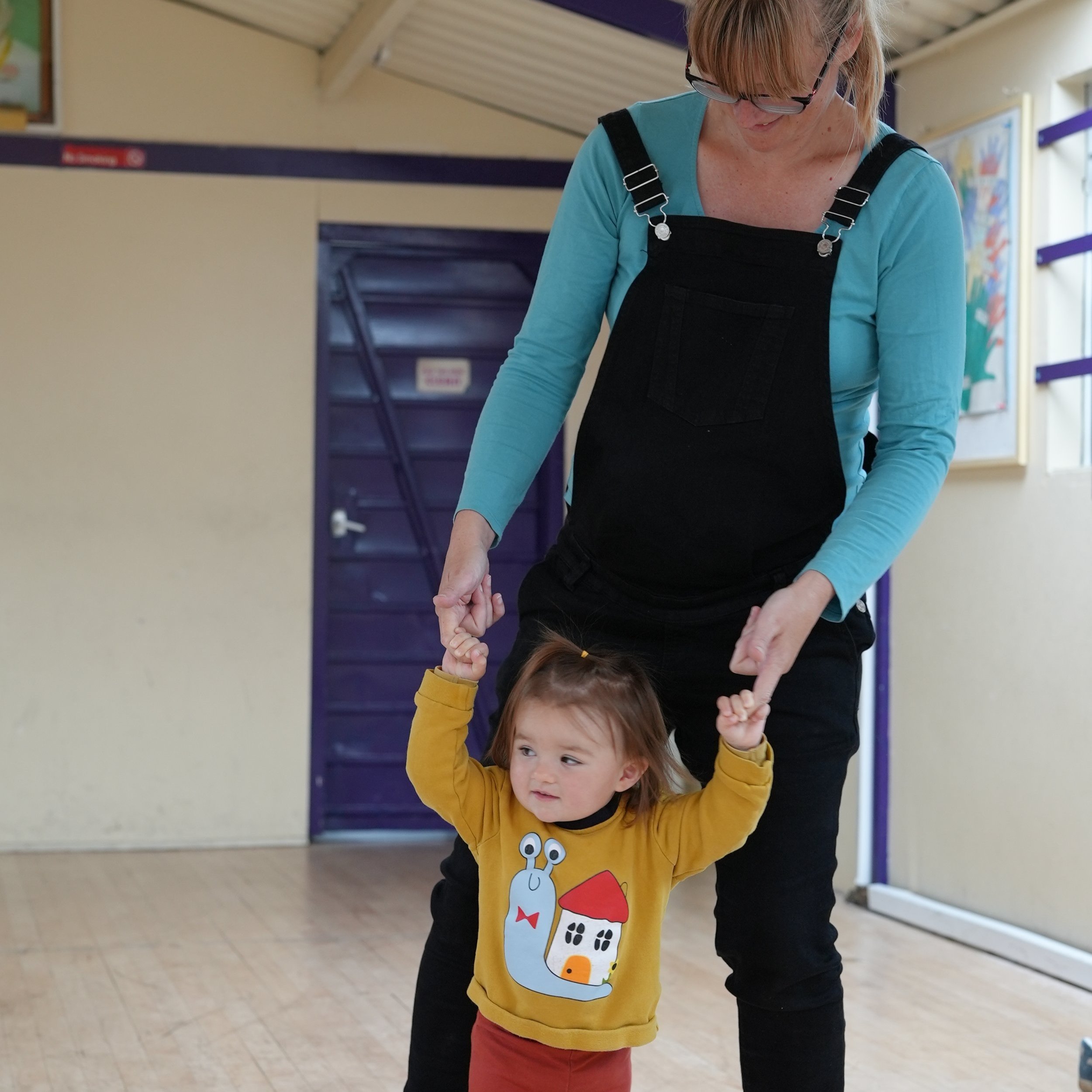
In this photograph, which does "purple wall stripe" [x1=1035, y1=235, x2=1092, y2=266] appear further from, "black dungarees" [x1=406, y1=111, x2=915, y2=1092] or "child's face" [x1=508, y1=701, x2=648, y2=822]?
"child's face" [x1=508, y1=701, x2=648, y2=822]

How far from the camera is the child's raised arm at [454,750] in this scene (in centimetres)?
155

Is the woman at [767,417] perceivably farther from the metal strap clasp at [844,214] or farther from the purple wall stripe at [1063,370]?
the purple wall stripe at [1063,370]

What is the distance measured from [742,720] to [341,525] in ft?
14.2

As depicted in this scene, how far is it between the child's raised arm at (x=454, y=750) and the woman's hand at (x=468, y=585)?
17 mm

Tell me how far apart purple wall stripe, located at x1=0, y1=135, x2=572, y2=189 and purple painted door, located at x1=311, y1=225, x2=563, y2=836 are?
0.22 m

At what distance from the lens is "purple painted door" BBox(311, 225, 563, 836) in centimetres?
562

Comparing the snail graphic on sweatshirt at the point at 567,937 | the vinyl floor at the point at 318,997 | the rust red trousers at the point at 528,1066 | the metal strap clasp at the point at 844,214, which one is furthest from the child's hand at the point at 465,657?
the vinyl floor at the point at 318,997

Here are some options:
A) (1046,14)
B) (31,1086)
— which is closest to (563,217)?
(31,1086)

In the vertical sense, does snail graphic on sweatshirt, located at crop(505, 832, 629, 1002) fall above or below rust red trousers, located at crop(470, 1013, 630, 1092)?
above

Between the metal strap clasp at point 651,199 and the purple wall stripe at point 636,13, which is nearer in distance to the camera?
the metal strap clasp at point 651,199

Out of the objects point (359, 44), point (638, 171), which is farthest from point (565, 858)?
point (359, 44)

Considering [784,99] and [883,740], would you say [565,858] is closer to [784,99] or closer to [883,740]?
[784,99]

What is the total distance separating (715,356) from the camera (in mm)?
1492

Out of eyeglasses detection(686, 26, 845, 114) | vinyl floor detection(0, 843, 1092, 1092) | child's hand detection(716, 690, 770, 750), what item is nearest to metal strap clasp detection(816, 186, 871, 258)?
eyeglasses detection(686, 26, 845, 114)
